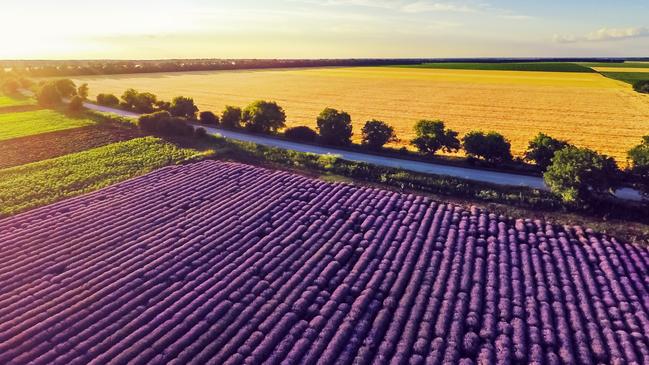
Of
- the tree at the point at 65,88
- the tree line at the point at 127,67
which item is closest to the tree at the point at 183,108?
the tree at the point at 65,88

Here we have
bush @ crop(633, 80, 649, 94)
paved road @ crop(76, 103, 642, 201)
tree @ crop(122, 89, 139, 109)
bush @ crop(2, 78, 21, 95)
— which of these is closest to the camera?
paved road @ crop(76, 103, 642, 201)

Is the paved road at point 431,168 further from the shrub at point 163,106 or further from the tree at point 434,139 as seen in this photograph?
the shrub at point 163,106

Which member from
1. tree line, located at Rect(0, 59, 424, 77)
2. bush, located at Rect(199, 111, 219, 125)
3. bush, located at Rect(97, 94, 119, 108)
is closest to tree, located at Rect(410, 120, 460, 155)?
bush, located at Rect(199, 111, 219, 125)

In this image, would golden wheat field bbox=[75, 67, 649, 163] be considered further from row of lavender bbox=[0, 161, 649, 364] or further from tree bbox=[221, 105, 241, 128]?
row of lavender bbox=[0, 161, 649, 364]

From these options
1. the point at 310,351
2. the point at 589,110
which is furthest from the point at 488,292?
the point at 589,110

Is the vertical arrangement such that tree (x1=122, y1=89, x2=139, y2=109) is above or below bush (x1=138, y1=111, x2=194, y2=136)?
above

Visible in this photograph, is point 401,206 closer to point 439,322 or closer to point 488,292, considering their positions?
point 488,292
